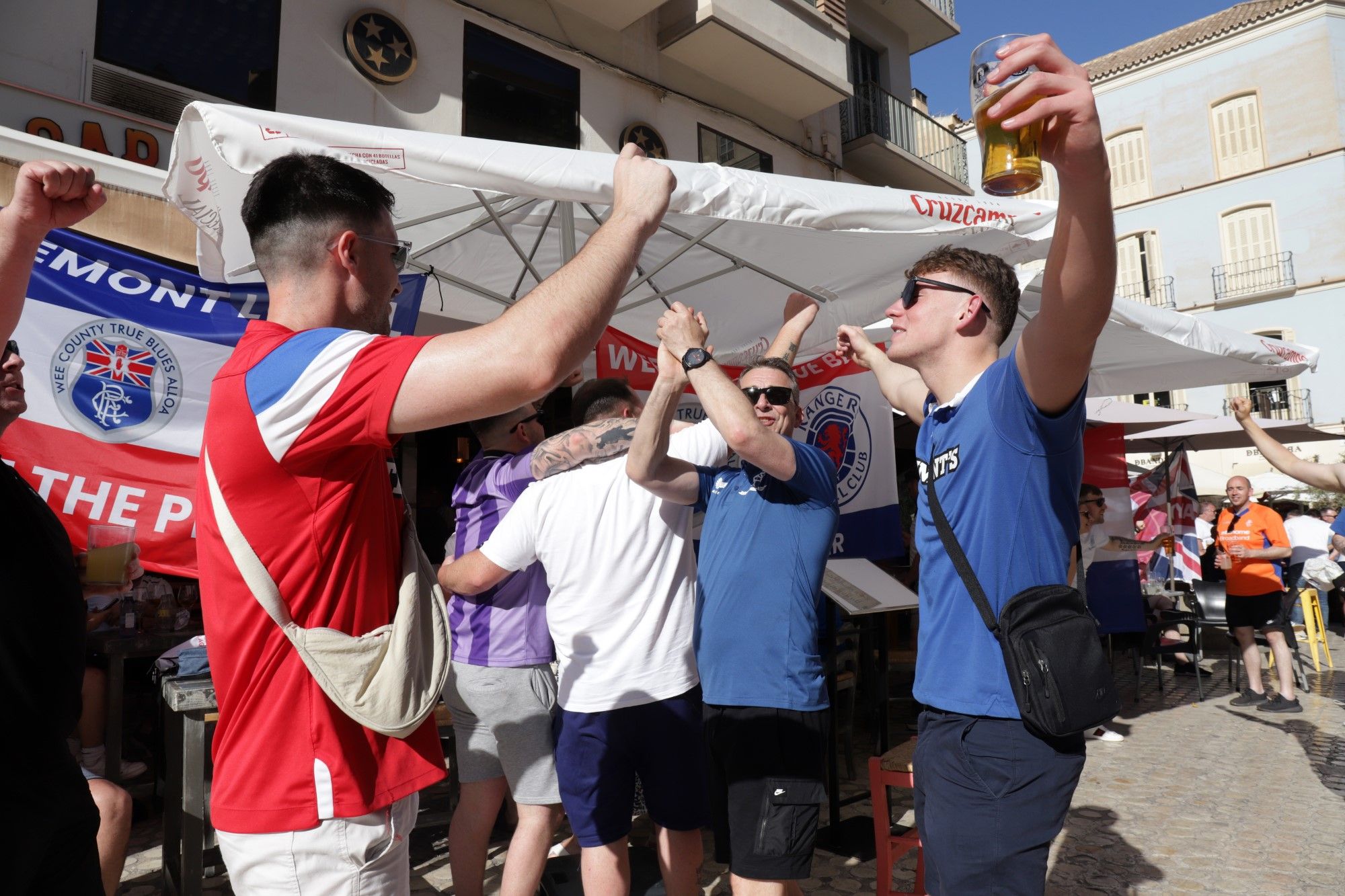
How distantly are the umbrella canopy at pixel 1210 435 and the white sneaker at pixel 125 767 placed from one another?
12189 mm

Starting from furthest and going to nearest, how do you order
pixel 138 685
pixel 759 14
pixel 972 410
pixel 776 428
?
pixel 759 14, pixel 138 685, pixel 776 428, pixel 972 410

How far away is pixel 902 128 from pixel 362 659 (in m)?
15.8

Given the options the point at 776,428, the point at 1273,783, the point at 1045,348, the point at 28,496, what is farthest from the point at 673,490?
the point at 1273,783

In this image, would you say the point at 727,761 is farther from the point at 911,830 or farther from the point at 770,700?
the point at 911,830

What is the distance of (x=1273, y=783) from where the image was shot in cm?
562

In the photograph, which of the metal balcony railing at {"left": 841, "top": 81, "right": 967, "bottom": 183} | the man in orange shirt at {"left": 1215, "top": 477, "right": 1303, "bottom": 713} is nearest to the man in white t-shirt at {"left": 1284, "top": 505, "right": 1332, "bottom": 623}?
the man in orange shirt at {"left": 1215, "top": 477, "right": 1303, "bottom": 713}

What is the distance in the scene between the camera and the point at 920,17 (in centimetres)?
1560

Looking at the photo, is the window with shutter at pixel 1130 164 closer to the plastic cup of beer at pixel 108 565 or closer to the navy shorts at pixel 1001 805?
the plastic cup of beer at pixel 108 565

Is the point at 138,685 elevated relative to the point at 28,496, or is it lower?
lower

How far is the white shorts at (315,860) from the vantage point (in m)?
1.47

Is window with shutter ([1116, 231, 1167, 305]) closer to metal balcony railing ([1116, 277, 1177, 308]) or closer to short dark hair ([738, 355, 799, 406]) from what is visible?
metal balcony railing ([1116, 277, 1177, 308])

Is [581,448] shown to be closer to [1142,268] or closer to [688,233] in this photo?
Answer: [688,233]

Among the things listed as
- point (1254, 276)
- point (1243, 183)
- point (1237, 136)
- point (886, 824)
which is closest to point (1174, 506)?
point (886, 824)

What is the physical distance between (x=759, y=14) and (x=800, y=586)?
10.8 m
